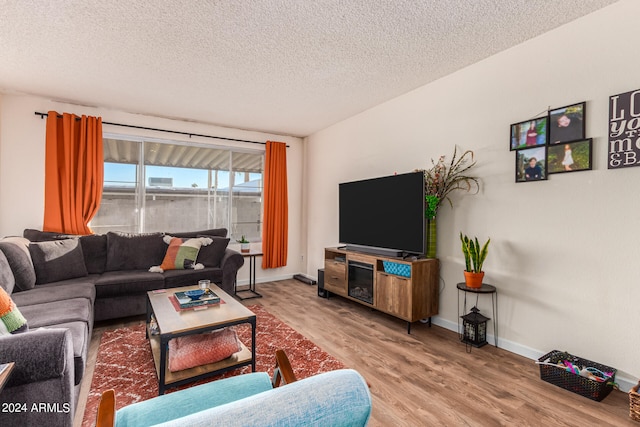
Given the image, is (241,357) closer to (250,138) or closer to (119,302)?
(119,302)

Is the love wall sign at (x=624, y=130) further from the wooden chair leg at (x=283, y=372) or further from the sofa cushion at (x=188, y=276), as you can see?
the sofa cushion at (x=188, y=276)

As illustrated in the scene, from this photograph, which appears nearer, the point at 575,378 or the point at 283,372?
the point at 283,372

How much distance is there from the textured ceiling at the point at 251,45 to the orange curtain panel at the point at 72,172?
353mm

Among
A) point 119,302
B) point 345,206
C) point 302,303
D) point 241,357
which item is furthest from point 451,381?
point 119,302

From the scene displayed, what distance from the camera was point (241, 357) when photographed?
2.24m

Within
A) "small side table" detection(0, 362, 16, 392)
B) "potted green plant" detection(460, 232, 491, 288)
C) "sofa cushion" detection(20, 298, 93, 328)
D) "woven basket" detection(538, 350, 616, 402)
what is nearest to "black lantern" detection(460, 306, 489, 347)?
"potted green plant" detection(460, 232, 491, 288)

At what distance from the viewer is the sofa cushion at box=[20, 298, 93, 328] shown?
199 cm

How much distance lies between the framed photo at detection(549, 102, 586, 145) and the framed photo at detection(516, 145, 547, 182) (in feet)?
0.37

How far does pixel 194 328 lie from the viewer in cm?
194

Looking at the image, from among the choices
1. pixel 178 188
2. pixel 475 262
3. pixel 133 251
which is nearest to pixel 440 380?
pixel 475 262

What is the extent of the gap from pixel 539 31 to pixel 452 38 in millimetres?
658

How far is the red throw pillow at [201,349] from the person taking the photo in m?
2.04

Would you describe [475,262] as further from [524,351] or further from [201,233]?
[201,233]

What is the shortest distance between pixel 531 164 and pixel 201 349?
2906 millimetres
